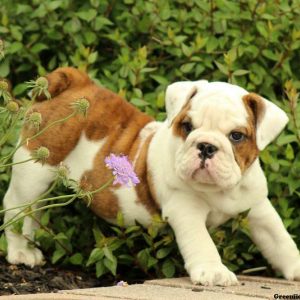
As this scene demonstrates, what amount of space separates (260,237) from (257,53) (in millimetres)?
1386

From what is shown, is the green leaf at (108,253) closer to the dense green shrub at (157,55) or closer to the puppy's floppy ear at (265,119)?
the dense green shrub at (157,55)

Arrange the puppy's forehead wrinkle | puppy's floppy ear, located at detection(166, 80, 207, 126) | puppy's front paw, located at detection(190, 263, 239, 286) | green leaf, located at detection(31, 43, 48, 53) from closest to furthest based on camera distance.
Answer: puppy's front paw, located at detection(190, 263, 239, 286), the puppy's forehead wrinkle, puppy's floppy ear, located at detection(166, 80, 207, 126), green leaf, located at detection(31, 43, 48, 53)

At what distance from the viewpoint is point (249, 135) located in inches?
166

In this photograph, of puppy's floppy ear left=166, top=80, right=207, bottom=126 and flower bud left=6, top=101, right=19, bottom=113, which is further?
puppy's floppy ear left=166, top=80, right=207, bottom=126

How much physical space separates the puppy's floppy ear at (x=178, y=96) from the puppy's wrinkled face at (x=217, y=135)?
2cm

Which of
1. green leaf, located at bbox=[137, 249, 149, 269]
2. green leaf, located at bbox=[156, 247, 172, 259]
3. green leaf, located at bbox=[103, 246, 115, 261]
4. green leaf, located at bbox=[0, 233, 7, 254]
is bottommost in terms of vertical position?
green leaf, located at bbox=[0, 233, 7, 254]

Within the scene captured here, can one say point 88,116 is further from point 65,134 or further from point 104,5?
point 104,5

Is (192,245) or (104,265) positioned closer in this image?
(192,245)

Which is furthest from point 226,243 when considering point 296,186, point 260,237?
point 296,186

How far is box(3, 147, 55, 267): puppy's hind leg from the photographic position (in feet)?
15.5

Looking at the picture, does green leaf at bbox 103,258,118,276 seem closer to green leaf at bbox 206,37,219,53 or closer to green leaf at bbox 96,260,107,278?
green leaf at bbox 96,260,107,278

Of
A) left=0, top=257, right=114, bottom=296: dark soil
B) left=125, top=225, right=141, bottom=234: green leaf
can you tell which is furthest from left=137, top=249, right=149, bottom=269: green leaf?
left=0, top=257, right=114, bottom=296: dark soil

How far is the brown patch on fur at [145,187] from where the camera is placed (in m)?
4.54

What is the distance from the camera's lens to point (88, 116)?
482 cm
